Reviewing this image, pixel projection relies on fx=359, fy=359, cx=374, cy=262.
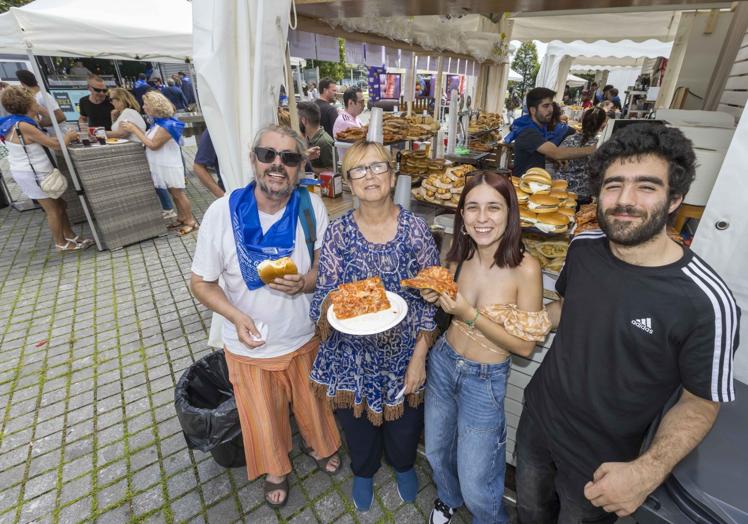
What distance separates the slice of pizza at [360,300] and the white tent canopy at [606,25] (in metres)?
7.80

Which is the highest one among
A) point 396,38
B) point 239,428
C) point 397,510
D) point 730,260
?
point 396,38

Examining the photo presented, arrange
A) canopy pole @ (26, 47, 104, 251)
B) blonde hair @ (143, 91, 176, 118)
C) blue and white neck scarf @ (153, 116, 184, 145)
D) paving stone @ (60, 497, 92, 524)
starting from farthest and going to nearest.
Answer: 1. blue and white neck scarf @ (153, 116, 184, 145)
2. blonde hair @ (143, 91, 176, 118)
3. canopy pole @ (26, 47, 104, 251)
4. paving stone @ (60, 497, 92, 524)

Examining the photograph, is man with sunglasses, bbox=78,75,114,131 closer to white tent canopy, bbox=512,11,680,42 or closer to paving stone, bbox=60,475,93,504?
paving stone, bbox=60,475,93,504

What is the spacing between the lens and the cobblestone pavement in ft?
8.75

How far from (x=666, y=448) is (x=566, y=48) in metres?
15.0

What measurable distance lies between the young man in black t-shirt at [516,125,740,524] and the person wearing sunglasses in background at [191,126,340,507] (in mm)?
1584

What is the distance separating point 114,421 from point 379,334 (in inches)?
115

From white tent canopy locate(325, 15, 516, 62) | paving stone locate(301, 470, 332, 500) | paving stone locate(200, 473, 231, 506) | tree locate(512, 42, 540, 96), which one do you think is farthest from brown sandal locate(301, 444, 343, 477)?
tree locate(512, 42, 540, 96)

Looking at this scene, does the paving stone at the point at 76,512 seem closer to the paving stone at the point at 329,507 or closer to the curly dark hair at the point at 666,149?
the paving stone at the point at 329,507

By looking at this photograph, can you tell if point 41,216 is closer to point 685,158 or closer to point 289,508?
point 289,508

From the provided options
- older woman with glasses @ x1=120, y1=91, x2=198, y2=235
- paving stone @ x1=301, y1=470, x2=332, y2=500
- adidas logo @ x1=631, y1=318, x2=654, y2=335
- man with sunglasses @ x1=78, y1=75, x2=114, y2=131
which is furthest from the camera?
man with sunglasses @ x1=78, y1=75, x2=114, y2=131

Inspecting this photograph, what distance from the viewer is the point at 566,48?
12547 millimetres

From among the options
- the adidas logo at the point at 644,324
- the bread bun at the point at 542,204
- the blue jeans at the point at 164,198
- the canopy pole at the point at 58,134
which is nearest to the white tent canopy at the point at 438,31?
the bread bun at the point at 542,204

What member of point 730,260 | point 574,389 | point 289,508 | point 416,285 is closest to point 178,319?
point 289,508
